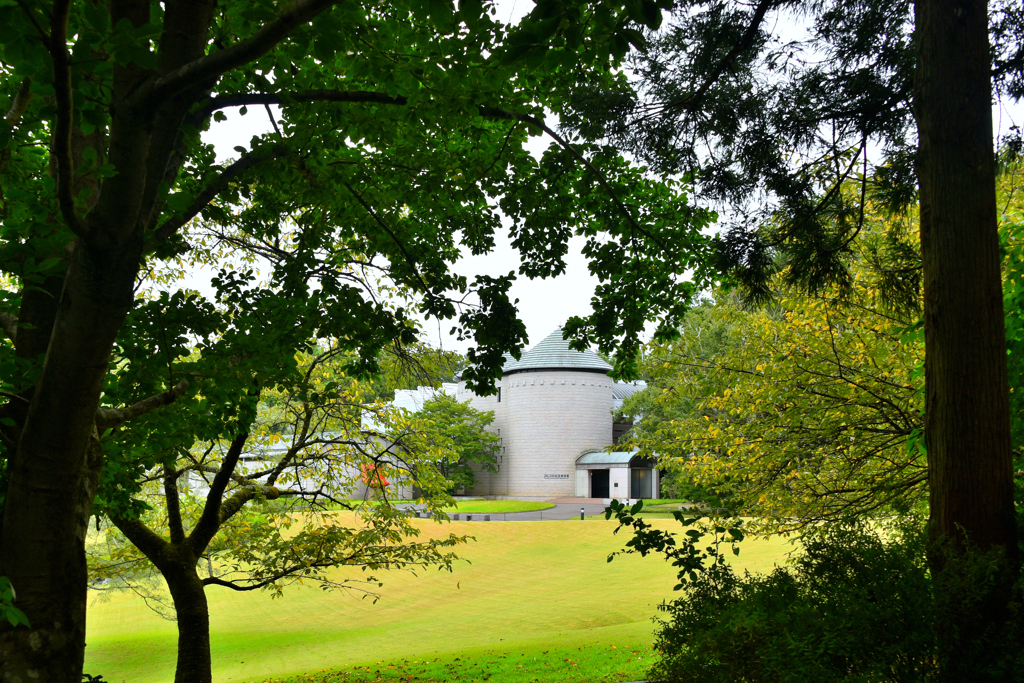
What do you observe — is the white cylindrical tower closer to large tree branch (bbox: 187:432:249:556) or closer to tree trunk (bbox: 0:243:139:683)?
large tree branch (bbox: 187:432:249:556)

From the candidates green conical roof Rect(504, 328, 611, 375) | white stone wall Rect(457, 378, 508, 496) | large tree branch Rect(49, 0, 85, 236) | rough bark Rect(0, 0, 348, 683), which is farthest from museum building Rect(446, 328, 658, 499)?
large tree branch Rect(49, 0, 85, 236)

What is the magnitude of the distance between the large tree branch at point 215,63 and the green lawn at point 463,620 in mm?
9256

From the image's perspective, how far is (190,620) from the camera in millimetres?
9031

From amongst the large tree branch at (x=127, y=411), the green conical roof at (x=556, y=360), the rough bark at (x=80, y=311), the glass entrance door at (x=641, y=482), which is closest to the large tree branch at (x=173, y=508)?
the large tree branch at (x=127, y=411)

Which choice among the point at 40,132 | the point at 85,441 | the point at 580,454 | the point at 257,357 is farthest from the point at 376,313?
the point at 580,454

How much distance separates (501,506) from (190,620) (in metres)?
30.3

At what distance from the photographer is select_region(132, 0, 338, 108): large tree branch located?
8.41ft

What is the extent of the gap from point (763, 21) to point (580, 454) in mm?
39506

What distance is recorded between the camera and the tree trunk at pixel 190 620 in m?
8.90

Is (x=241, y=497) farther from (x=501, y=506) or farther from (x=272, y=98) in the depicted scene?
(x=501, y=506)

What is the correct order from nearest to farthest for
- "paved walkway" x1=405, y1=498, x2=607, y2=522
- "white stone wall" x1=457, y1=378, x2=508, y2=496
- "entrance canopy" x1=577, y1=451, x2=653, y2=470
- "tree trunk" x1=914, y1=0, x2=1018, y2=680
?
1. "tree trunk" x1=914, y1=0, x2=1018, y2=680
2. "paved walkway" x1=405, y1=498, x2=607, y2=522
3. "entrance canopy" x1=577, y1=451, x2=653, y2=470
4. "white stone wall" x1=457, y1=378, x2=508, y2=496

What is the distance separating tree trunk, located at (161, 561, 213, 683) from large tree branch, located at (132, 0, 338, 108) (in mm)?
8111

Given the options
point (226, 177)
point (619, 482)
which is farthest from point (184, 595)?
point (619, 482)

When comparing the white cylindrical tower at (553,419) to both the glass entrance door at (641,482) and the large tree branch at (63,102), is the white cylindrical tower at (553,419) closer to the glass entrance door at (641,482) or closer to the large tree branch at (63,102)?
the glass entrance door at (641,482)
